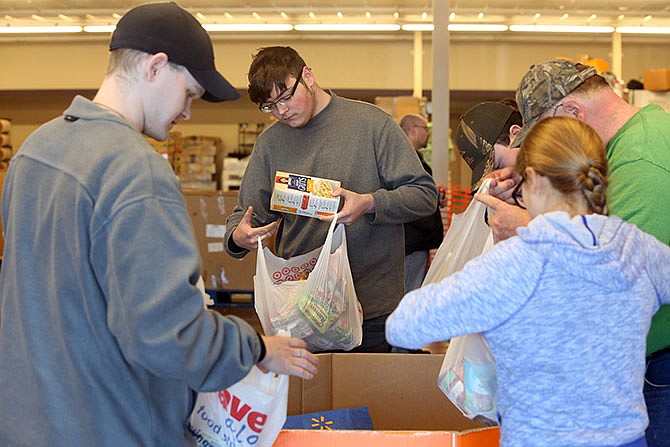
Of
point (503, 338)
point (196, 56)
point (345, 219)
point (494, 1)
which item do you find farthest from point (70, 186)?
point (494, 1)

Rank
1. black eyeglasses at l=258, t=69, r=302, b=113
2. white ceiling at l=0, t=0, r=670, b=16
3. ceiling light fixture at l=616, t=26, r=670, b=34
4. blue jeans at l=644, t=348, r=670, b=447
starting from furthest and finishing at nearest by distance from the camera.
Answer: ceiling light fixture at l=616, t=26, r=670, b=34 → white ceiling at l=0, t=0, r=670, b=16 → black eyeglasses at l=258, t=69, r=302, b=113 → blue jeans at l=644, t=348, r=670, b=447

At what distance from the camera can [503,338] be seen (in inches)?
57.8

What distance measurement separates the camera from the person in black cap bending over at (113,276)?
4.36 ft

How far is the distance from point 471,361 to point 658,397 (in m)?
0.43

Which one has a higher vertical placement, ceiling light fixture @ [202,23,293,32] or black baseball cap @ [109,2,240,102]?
ceiling light fixture @ [202,23,293,32]

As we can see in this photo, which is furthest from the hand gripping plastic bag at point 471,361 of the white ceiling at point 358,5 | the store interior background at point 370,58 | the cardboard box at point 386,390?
the store interior background at point 370,58

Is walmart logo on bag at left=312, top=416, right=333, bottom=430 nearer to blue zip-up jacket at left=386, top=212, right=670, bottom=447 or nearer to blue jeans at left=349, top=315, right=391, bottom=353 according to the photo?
blue jeans at left=349, top=315, right=391, bottom=353

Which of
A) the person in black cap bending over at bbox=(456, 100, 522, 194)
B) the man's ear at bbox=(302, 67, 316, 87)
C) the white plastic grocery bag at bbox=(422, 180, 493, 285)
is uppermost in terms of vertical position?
the man's ear at bbox=(302, 67, 316, 87)

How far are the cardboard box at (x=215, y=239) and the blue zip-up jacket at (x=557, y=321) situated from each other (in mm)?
5920

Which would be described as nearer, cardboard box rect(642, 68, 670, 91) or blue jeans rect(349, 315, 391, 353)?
blue jeans rect(349, 315, 391, 353)

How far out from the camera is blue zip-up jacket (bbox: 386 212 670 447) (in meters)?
1.42

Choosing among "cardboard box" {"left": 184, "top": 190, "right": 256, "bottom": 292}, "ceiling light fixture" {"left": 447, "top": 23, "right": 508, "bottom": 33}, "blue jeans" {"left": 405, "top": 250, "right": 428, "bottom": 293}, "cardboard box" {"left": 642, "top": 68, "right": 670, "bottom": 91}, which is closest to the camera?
"blue jeans" {"left": 405, "top": 250, "right": 428, "bottom": 293}

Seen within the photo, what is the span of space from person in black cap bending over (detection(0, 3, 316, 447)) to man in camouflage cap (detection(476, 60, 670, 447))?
0.81 meters

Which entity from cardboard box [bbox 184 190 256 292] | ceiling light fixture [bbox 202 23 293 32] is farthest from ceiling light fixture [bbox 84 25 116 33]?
cardboard box [bbox 184 190 256 292]
